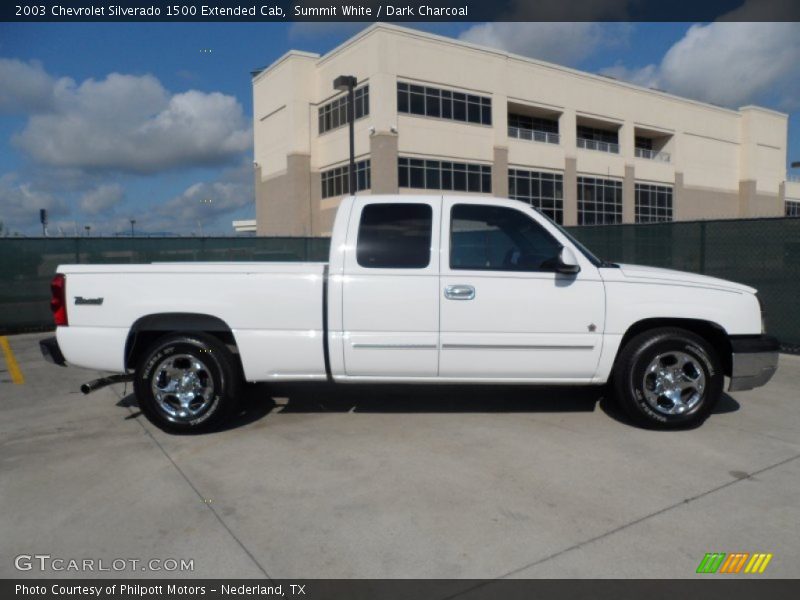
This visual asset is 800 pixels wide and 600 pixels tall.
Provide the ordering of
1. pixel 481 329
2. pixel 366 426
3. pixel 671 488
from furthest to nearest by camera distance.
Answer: pixel 366 426 < pixel 481 329 < pixel 671 488

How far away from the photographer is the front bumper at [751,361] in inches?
205

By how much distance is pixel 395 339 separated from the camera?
5.19 meters

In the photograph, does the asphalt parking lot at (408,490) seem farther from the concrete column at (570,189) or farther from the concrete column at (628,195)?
the concrete column at (628,195)

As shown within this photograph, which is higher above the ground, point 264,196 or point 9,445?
point 264,196

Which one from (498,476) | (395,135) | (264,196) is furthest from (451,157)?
(498,476)

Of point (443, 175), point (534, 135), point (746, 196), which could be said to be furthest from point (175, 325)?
point (746, 196)

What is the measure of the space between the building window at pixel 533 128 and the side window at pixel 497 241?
3759 cm

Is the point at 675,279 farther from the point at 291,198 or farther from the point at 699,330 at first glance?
the point at 291,198

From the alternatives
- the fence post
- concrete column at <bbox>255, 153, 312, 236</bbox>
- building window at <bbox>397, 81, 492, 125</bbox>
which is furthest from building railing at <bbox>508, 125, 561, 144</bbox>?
the fence post

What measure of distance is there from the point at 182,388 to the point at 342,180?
3518 cm

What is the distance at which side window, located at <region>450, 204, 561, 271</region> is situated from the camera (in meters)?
5.25

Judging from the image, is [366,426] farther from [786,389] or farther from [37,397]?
[786,389]

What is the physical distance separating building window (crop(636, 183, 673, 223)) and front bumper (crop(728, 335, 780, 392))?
1843 inches
